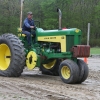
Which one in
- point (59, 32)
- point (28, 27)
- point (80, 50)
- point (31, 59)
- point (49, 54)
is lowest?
point (31, 59)

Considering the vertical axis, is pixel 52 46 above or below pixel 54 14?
below

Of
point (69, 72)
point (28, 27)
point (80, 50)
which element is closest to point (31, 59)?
point (28, 27)

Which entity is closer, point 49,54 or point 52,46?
point 49,54

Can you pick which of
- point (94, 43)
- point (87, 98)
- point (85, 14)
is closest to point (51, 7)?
point (85, 14)

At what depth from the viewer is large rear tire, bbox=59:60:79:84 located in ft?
30.6

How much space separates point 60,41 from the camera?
400 inches

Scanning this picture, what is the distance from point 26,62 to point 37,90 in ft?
9.83

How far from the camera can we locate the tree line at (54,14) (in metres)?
57.9

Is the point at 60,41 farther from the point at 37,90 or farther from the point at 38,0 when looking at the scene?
the point at 38,0

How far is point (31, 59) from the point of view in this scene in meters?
10.7

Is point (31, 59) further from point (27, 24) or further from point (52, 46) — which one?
point (27, 24)

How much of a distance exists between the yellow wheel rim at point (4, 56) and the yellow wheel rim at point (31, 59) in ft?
2.62

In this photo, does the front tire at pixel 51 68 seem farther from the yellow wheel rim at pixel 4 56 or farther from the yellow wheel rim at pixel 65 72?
the yellow wheel rim at pixel 65 72

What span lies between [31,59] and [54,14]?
5205 centimetres
